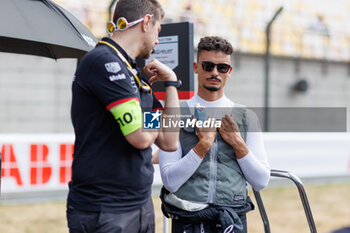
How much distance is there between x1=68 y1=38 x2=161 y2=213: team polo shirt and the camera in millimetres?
1749

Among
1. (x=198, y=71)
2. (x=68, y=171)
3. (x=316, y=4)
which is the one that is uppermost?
(x=316, y=4)

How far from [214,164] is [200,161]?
0.10 meters

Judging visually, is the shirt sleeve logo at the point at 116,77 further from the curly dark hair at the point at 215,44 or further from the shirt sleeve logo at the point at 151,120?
the curly dark hair at the point at 215,44

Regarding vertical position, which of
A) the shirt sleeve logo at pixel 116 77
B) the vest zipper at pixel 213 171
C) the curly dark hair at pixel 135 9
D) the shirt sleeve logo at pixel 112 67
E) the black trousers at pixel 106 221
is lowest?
the black trousers at pixel 106 221

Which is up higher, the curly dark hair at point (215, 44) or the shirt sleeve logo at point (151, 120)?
the curly dark hair at point (215, 44)

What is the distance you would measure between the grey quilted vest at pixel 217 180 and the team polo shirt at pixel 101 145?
43cm

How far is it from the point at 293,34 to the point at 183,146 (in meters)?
8.60

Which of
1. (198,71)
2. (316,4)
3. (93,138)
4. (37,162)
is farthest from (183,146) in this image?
(316,4)

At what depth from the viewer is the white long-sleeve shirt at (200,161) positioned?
7.00 ft

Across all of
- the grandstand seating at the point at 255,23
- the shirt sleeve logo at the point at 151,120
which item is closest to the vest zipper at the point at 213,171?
the shirt sleeve logo at the point at 151,120

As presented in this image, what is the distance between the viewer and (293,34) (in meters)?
10.1

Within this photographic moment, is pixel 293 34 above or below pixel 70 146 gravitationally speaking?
above

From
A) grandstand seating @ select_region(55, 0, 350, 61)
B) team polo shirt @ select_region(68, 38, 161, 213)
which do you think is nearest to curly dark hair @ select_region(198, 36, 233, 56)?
team polo shirt @ select_region(68, 38, 161, 213)

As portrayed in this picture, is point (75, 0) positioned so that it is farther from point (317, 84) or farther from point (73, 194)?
point (73, 194)
